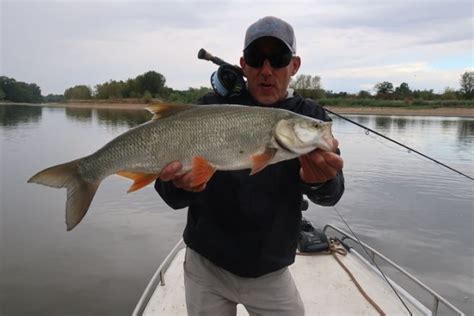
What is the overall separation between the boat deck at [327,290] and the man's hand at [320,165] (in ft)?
7.76

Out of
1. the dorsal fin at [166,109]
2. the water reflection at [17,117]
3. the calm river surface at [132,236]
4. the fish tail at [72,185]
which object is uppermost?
the dorsal fin at [166,109]

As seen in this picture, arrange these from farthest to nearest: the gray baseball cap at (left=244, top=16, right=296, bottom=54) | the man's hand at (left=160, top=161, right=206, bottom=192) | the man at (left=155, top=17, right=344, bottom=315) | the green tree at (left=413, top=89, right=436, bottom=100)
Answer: the green tree at (left=413, top=89, right=436, bottom=100), the gray baseball cap at (left=244, top=16, right=296, bottom=54), the man at (left=155, top=17, right=344, bottom=315), the man's hand at (left=160, top=161, right=206, bottom=192)

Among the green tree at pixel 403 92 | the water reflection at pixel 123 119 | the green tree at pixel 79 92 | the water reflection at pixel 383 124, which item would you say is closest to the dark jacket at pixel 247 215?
the water reflection at pixel 383 124

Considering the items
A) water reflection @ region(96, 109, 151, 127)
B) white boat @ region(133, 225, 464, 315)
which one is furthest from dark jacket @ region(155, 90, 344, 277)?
water reflection @ region(96, 109, 151, 127)

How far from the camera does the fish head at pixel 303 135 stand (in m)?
2.41

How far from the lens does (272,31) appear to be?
273 cm

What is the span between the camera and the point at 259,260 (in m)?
2.59

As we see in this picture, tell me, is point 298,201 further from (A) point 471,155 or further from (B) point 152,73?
(B) point 152,73

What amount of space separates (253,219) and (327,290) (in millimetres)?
2674

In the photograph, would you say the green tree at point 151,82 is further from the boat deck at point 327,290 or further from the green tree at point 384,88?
the boat deck at point 327,290

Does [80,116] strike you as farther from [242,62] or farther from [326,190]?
[326,190]

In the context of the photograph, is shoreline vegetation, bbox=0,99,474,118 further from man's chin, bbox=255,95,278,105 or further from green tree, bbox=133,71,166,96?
man's chin, bbox=255,95,278,105

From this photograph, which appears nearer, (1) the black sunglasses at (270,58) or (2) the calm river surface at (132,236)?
(1) the black sunglasses at (270,58)

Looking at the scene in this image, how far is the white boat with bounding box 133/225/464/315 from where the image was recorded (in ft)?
14.1
